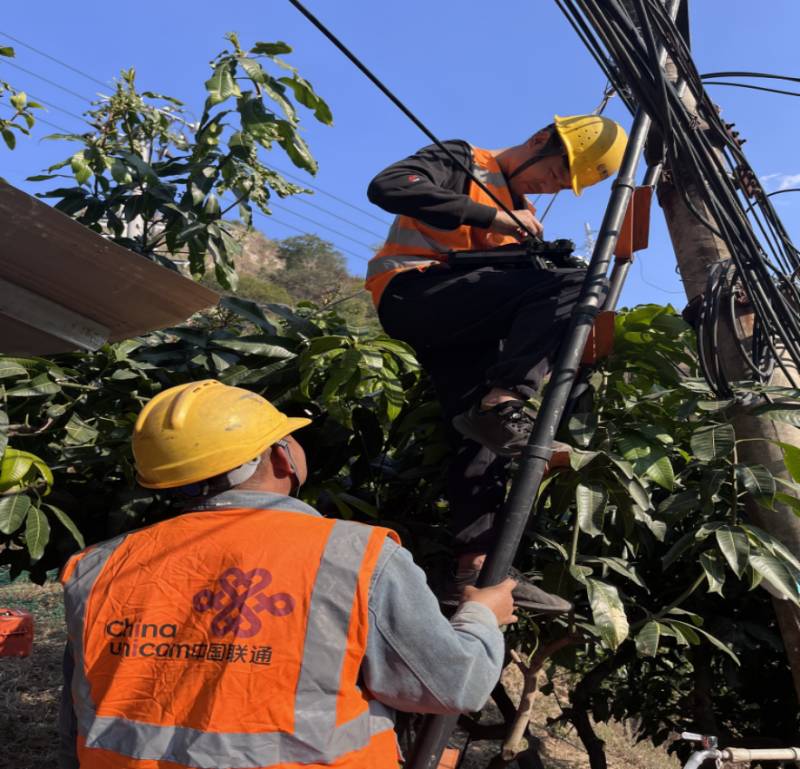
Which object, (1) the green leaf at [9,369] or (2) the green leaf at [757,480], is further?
(1) the green leaf at [9,369]

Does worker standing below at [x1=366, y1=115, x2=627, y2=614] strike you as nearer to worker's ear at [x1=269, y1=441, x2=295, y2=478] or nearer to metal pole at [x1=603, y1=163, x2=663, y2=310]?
metal pole at [x1=603, y1=163, x2=663, y2=310]

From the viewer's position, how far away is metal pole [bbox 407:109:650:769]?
209 centimetres

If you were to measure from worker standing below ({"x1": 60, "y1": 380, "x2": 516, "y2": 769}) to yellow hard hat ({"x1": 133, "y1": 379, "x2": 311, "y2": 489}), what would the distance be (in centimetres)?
12

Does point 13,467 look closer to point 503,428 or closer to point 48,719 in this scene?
point 503,428

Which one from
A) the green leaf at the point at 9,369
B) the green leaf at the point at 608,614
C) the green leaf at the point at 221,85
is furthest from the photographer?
the green leaf at the point at 221,85

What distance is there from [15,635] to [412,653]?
11.1 ft

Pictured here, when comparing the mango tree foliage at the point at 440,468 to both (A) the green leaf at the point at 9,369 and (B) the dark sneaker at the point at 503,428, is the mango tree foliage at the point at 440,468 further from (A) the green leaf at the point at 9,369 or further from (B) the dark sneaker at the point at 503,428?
(B) the dark sneaker at the point at 503,428

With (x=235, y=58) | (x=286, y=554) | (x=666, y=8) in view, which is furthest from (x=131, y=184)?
(x=286, y=554)

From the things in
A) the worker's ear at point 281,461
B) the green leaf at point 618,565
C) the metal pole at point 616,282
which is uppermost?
the metal pole at point 616,282

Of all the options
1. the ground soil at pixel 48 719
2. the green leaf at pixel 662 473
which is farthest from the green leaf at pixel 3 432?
the ground soil at pixel 48 719

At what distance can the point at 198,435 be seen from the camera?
1.95 meters

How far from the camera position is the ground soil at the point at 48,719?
5.18 m

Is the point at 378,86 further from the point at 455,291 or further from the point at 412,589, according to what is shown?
the point at 412,589

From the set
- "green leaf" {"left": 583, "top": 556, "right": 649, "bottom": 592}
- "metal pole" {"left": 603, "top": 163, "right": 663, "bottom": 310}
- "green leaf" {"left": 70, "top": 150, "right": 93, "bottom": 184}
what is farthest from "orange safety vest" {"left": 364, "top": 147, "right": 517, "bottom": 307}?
"green leaf" {"left": 70, "top": 150, "right": 93, "bottom": 184}
